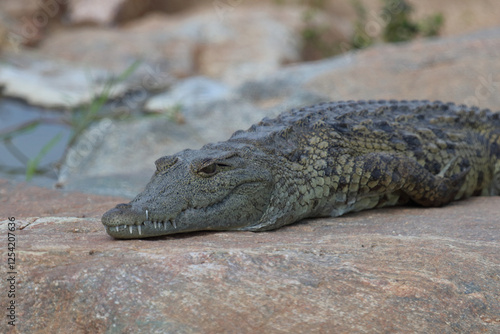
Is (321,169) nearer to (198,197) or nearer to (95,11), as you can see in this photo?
(198,197)

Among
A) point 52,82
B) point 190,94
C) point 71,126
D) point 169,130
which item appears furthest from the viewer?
point 52,82

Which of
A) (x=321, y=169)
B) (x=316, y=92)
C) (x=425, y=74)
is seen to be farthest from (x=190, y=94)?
(x=321, y=169)

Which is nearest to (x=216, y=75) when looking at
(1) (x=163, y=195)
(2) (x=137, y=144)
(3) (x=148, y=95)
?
(3) (x=148, y=95)

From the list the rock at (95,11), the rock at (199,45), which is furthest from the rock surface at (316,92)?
the rock at (95,11)

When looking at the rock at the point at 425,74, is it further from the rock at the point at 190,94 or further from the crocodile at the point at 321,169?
the crocodile at the point at 321,169

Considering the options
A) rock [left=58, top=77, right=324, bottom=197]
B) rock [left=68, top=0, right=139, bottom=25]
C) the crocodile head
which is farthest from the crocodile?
rock [left=68, top=0, right=139, bottom=25]
